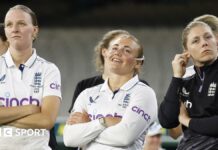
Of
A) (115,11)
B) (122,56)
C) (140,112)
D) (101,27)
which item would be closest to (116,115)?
(140,112)

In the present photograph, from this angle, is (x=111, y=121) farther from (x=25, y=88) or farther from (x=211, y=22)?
(x=211, y=22)

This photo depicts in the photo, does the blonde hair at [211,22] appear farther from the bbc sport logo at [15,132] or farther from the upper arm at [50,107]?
the bbc sport logo at [15,132]

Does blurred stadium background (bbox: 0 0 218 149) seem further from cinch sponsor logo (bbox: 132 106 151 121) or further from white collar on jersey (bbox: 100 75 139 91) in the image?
cinch sponsor logo (bbox: 132 106 151 121)

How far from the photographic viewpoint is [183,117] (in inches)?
144

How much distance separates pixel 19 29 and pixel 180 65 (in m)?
1.08

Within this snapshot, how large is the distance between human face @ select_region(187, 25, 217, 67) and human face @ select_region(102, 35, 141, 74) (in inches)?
16.6

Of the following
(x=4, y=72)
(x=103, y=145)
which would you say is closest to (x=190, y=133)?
(x=103, y=145)

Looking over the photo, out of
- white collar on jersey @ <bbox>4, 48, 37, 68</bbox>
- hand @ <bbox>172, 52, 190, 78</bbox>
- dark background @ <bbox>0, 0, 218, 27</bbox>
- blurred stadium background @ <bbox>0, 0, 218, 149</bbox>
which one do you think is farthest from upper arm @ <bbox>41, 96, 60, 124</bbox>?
dark background @ <bbox>0, 0, 218, 27</bbox>

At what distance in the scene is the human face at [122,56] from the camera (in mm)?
3941

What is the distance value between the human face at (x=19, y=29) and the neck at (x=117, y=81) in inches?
23.5

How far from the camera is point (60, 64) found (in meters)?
11.0

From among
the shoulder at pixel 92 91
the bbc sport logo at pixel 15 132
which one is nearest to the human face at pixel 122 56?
the shoulder at pixel 92 91

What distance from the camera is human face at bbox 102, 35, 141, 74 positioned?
3.94m

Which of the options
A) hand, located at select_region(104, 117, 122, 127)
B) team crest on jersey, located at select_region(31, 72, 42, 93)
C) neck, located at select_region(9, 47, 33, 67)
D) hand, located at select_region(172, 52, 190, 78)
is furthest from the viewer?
neck, located at select_region(9, 47, 33, 67)
